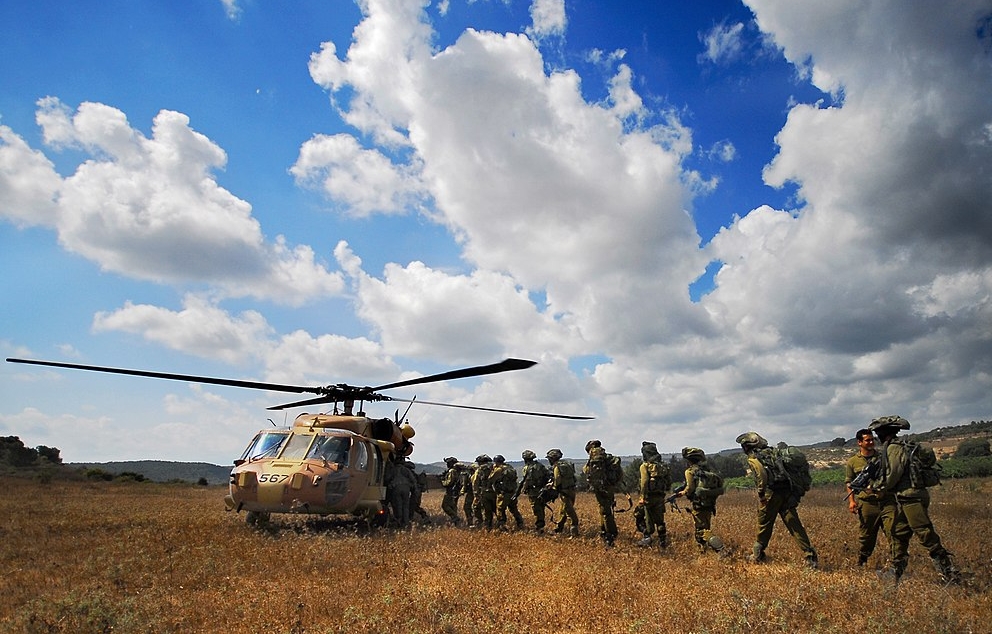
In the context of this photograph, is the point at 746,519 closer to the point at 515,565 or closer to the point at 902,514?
the point at 902,514

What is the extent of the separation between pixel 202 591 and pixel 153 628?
151 cm

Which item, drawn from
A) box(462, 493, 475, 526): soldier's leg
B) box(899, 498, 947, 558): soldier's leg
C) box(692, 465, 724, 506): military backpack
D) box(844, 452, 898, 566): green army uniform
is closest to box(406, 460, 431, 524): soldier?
box(462, 493, 475, 526): soldier's leg

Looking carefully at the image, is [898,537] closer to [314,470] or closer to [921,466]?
[921,466]

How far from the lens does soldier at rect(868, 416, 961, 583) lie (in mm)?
7406

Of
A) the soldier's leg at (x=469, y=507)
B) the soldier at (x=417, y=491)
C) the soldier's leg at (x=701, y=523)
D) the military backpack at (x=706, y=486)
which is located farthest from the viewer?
the soldier's leg at (x=469, y=507)

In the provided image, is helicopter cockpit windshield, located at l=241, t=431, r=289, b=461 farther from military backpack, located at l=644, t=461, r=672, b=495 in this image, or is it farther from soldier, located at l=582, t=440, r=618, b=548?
military backpack, located at l=644, t=461, r=672, b=495

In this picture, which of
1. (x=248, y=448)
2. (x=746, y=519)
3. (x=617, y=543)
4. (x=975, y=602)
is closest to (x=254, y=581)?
(x=248, y=448)

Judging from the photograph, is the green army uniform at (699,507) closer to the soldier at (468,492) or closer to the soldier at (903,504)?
the soldier at (903,504)

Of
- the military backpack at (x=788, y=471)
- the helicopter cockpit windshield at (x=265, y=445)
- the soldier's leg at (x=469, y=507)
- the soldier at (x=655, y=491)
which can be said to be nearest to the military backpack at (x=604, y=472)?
the soldier at (x=655, y=491)

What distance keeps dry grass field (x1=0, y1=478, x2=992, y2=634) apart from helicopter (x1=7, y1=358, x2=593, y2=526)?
24.8 inches

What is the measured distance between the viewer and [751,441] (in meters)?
9.18

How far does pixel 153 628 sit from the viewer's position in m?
5.36

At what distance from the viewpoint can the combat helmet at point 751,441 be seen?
9117mm

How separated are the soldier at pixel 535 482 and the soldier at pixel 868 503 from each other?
6118mm
